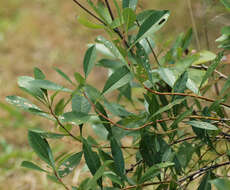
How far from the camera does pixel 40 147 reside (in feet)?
1.54

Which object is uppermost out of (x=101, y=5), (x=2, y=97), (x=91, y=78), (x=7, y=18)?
(x=101, y=5)

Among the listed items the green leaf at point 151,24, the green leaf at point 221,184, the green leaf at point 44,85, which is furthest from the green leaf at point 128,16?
the green leaf at point 221,184

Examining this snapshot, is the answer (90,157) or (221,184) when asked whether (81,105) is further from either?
(221,184)

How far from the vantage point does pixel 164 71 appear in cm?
56

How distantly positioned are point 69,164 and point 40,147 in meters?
0.05

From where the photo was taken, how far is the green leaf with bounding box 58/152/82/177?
481mm

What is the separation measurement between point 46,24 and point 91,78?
0.87 metres

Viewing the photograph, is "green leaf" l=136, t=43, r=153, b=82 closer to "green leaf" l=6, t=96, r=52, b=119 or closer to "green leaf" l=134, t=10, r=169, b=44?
"green leaf" l=134, t=10, r=169, b=44

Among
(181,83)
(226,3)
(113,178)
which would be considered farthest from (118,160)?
(226,3)

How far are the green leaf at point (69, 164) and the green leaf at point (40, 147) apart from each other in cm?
2

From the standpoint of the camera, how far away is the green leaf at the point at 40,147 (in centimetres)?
47

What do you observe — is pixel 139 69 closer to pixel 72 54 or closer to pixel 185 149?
pixel 185 149

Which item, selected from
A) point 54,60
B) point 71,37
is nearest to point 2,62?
point 54,60

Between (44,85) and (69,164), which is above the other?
(44,85)
